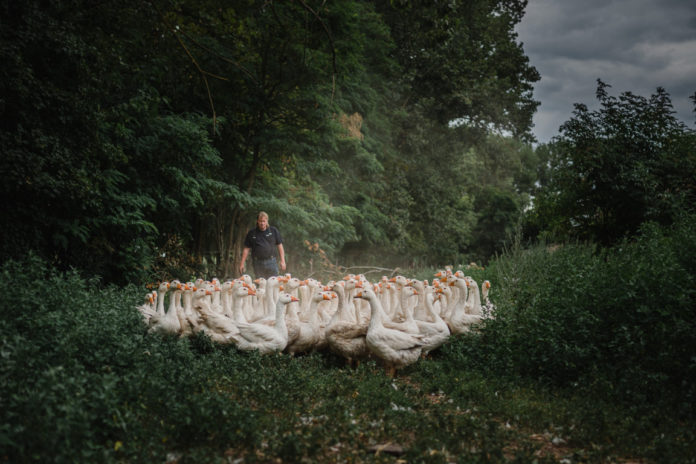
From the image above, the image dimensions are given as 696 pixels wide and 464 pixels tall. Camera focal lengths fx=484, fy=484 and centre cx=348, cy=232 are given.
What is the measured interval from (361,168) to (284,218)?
634cm

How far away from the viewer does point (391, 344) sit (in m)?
6.21

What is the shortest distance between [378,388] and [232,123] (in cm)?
943

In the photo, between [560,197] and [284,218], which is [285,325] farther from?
[560,197]

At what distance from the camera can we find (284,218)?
14.3 m

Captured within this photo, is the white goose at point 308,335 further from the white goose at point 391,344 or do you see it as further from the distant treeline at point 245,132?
the distant treeline at point 245,132

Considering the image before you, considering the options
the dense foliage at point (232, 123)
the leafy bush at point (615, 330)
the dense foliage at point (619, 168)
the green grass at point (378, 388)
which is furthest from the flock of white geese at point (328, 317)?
the dense foliage at point (619, 168)

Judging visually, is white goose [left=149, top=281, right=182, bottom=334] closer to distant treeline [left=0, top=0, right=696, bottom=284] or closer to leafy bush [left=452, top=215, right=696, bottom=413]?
distant treeline [left=0, top=0, right=696, bottom=284]

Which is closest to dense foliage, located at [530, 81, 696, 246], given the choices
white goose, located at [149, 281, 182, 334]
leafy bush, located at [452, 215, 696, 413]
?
leafy bush, located at [452, 215, 696, 413]

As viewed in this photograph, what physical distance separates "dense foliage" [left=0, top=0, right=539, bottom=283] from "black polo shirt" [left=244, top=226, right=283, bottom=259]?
5.24 feet

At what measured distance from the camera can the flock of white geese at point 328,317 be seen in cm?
639

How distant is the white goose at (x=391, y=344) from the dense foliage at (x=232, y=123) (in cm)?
334

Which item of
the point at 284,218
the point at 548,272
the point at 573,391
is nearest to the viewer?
the point at 573,391

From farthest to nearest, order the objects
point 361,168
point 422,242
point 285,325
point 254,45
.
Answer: point 422,242 < point 361,168 < point 254,45 < point 285,325

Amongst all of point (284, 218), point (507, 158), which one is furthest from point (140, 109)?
point (507, 158)
